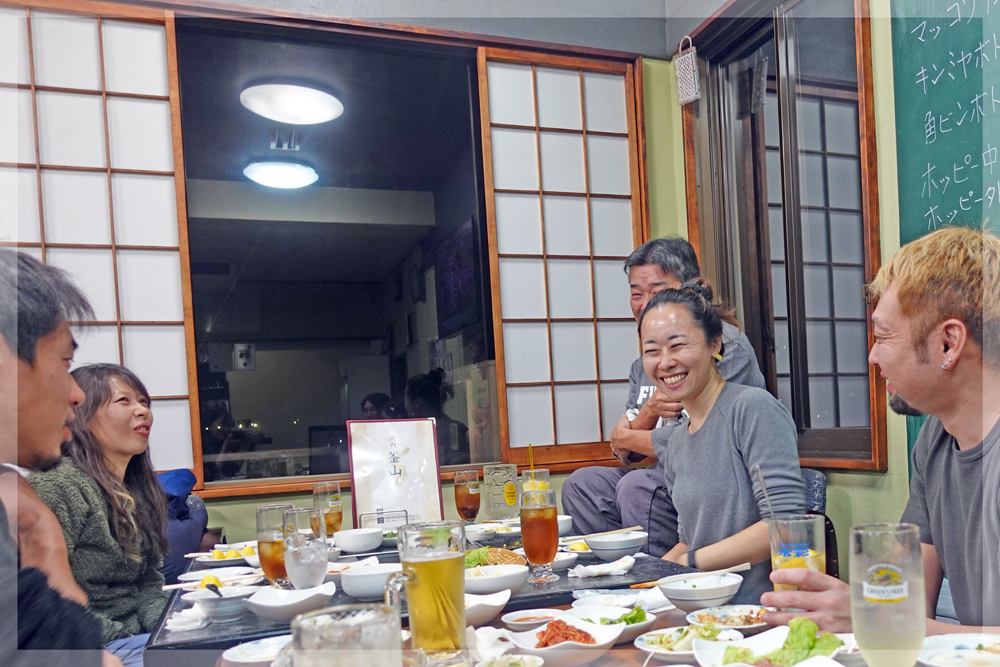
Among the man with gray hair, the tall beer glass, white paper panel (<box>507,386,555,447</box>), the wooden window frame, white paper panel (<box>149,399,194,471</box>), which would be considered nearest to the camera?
the tall beer glass

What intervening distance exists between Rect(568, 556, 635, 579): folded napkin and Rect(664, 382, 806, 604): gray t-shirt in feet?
1.39

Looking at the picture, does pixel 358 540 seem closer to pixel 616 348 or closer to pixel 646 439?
pixel 646 439

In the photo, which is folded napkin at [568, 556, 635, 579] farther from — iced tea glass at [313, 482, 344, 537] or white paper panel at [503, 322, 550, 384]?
white paper panel at [503, 322, 550, 384]

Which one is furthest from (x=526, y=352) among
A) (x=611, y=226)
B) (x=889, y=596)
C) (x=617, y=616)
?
(x=889, y=596)

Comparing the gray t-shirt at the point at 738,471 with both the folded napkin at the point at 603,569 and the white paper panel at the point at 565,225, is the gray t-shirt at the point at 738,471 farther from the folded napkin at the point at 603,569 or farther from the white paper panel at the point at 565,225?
the white paper panel at the point at 565,225

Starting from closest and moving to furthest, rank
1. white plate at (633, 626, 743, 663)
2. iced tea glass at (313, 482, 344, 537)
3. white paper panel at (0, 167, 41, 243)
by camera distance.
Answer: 1. white plate at (633, 626, 743, 663)
2. iced tea glass at (313, 482, 344, 537)
3. white paper panel at (0, 167, 41, 243)

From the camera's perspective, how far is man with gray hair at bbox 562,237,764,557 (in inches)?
92.0

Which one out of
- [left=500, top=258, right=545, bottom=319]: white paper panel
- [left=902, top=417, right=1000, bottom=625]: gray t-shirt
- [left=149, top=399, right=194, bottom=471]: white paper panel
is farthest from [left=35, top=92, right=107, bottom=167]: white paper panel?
[left=902, top=417, right=1000, bottom=625]: gray t-shirt

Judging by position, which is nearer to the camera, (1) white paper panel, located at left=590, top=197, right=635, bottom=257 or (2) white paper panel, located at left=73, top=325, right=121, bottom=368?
(2) white paper panel, located at left=73, top=325, right=121, bottom=368

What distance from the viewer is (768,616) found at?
896 mm

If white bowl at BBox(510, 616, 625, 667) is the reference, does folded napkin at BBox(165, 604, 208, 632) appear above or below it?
below

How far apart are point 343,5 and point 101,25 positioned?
0.99 m

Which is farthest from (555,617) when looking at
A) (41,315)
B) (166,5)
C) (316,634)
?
(166,5)

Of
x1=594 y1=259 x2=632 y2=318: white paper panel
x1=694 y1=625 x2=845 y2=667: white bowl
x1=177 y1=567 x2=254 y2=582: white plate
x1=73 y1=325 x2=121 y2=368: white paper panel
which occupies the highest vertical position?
x1=594 y1=259 x2=632 y2=318: white paper panel
